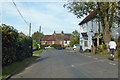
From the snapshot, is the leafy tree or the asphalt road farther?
the leafy tree

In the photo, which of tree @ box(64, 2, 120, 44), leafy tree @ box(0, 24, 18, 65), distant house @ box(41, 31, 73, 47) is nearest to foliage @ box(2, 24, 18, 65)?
leafy tree @ box(0, 24, 18, 65)

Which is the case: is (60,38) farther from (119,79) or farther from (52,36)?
(119,79)

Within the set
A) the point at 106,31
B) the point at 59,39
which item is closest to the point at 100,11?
the point at 106,31

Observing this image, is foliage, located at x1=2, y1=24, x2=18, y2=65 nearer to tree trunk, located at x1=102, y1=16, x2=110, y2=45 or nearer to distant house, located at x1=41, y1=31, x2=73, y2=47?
tree trunk, located at x1=102, y1=16, x2=110, y2=45

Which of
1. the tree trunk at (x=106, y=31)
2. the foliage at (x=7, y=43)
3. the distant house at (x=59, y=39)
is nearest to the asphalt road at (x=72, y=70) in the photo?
the foliage at (x=7, y=43)

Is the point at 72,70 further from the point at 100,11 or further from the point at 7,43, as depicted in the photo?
the point at 100,11

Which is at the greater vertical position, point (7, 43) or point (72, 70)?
point (7, 43)

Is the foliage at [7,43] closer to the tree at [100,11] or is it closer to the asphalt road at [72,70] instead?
the asphalt road at [72,70]

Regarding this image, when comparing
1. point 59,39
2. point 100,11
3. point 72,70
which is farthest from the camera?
point 59,39

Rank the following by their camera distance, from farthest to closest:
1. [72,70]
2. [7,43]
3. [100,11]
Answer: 1. [100,11]
2. [7,43]
3. [72,70]

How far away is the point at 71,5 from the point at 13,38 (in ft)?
46.5

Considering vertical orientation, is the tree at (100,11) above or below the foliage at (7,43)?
above

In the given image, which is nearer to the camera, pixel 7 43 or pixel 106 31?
pixel 7 43

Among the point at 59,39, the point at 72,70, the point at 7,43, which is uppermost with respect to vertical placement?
the point at 59,39
